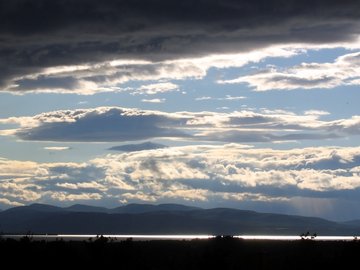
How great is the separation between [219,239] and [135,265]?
40177 mm

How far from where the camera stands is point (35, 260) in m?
91.8

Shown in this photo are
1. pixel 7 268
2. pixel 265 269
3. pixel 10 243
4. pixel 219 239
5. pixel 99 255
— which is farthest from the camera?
pixel 219 239

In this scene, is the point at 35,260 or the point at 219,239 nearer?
the point at 35,260

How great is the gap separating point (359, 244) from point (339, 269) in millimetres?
8164

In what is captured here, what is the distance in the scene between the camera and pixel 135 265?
Result: 316ft

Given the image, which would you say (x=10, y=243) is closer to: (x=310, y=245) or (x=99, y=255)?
(x=99, y=255)

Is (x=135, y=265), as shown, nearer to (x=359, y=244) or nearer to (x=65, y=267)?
(x=65, y=267)

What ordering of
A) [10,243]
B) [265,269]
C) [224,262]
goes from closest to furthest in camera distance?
1. [265,269]
2. [224,262]
3. [10,243]

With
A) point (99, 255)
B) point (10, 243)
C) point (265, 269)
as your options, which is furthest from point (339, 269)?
point (10, 243)

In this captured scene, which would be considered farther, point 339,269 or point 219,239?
point 219,239

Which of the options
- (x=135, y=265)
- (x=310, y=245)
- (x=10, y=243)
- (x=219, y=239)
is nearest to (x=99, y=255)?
(x=135, y=265)

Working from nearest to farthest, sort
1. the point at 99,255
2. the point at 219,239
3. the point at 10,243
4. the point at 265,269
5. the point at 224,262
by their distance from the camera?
the point at 265,269 → the point at 224,262 → the point at 99,255 → the point at 10,243 → the point at 219,239

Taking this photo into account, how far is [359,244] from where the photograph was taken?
315ft

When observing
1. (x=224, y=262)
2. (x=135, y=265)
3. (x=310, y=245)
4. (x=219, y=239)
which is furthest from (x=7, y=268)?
(x=310, y=245)
